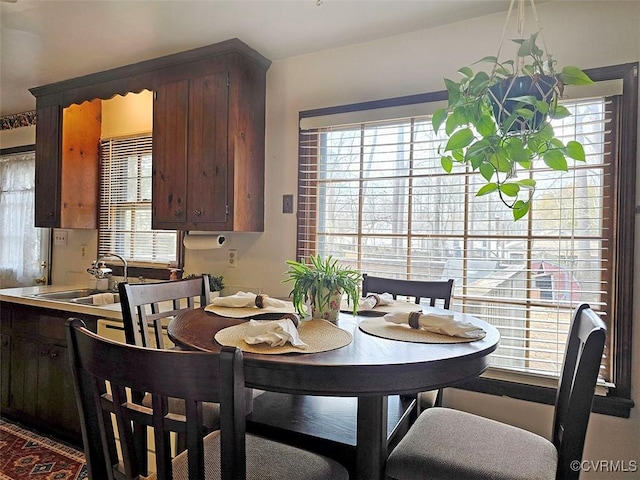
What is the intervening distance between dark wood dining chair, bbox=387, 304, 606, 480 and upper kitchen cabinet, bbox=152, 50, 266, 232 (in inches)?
60.7

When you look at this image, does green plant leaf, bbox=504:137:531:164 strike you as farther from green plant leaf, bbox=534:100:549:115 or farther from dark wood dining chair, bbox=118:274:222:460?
dark wood dining chair, bbox=118:274:222:460

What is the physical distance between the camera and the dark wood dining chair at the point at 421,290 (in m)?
1.76

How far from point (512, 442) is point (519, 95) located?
1086 mm

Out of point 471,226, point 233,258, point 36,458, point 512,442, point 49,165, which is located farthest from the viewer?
point 49,165

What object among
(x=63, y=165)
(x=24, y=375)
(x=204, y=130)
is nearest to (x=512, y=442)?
(x=204, y=130)

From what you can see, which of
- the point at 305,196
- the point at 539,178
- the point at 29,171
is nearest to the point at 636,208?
the point at 539,178

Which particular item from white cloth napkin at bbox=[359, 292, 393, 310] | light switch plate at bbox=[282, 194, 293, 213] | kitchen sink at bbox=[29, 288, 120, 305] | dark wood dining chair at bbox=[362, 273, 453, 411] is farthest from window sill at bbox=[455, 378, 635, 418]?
kitchen sink at bbox=[29, 288, 120, 305]

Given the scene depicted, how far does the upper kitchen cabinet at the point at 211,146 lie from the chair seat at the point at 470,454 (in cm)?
153

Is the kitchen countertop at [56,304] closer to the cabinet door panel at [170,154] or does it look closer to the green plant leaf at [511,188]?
the cabinet door panel at [170,154]

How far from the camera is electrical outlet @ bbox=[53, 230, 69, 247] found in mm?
3580

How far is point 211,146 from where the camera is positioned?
2.38 m

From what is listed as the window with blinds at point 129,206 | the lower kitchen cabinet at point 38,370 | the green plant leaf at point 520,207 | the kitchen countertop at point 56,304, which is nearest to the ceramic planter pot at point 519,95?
the green plant leaf at point 520,207

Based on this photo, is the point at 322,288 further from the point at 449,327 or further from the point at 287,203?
the point at 287,203

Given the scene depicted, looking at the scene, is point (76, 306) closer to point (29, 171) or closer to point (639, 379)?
point (29, 171)
